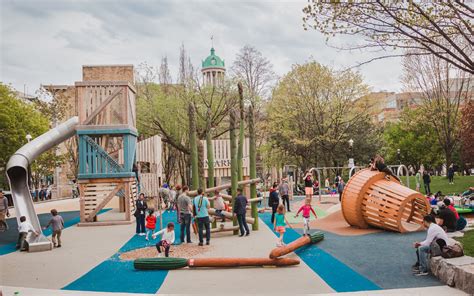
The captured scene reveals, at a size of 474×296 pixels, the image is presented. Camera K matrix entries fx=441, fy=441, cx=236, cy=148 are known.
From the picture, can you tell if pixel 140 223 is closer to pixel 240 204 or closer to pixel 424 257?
pixel 240 204

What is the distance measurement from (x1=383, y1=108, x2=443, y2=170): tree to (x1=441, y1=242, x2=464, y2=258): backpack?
4103 cm

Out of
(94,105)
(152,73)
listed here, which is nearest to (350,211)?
(94,105)

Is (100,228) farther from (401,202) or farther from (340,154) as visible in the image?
(340,154)

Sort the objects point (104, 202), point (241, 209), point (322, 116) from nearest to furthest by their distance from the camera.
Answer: point (241, 209), point (104, 202), point (322, 116)

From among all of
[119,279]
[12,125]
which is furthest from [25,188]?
[12,125]

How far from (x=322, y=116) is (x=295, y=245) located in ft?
100

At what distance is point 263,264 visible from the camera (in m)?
10.8

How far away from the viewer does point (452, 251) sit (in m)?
9.42

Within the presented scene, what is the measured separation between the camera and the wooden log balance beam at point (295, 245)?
10766mm

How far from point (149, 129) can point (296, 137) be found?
13.8 metres

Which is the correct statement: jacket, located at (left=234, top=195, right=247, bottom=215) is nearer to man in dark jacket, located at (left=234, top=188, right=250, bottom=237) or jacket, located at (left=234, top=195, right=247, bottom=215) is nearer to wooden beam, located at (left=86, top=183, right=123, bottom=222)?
man in dark jacket, located at (left=234, top=188, right=250, bottom=237)

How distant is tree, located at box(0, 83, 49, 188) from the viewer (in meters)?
34.7

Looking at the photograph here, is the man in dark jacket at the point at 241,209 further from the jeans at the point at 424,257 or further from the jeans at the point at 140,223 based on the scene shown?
the jeans at the point at 424,257

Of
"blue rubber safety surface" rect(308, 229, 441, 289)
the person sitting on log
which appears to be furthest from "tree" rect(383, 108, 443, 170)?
"blue rubber safety surface" rect(308, 229, 441, 289)
